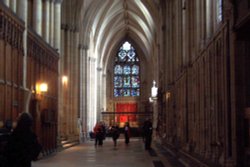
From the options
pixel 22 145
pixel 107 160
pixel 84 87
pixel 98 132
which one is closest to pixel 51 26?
pixel 107 160

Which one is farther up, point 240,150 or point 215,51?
point 215,51

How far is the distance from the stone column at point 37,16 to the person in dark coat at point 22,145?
14.9 metres

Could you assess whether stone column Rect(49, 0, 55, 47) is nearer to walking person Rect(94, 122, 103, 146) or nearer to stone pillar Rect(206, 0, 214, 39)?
walking person Rect(94, 122, 103, 146)

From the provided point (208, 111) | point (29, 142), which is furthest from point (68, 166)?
point (29, 142)

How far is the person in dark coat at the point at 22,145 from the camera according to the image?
23.6 feet

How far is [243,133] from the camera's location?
33.1 feet

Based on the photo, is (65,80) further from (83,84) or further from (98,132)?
(83,84)

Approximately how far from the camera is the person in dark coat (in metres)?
7.20

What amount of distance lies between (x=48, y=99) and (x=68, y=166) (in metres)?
6.57

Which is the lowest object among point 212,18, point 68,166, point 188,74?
point 68,166

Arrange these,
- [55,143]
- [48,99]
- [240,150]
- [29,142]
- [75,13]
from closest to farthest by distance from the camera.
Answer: [29,142]
[240,150]
[48,99]
[55,143]
[75,13]

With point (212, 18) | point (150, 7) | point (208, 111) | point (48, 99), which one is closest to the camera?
point (208, 111)

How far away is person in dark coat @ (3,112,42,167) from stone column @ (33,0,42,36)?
14928mm

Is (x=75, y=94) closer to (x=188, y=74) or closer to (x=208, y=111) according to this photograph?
(x=188, y=74)
